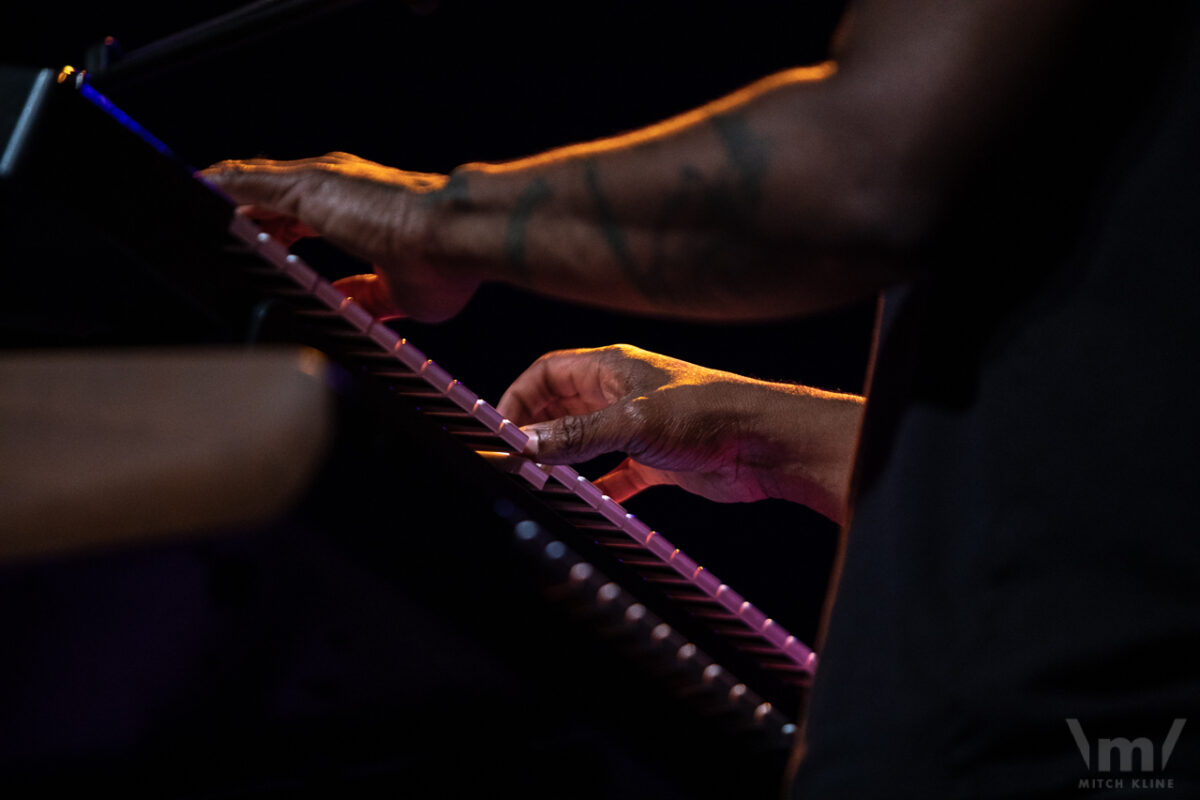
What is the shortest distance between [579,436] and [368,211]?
50 cm

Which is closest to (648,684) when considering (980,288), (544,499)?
(544,499)

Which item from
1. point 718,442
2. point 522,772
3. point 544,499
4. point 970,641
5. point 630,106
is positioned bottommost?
point 522,772

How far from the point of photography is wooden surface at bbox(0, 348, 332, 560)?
43 cm

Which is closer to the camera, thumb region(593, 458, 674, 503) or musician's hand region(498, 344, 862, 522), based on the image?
musician's hand region(498, 344, 862, 522)

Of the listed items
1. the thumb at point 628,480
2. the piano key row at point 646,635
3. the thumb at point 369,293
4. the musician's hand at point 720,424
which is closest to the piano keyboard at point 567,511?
the piano key row at point 646,635

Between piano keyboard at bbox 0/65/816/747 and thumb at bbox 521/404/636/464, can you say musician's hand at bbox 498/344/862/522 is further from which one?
piano keyboard at bbox 0/65/816/747

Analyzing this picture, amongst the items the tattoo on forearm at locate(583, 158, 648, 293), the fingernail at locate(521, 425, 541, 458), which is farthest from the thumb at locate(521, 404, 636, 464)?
the tattoo on forearm at locate(583, 158, 648, 293)

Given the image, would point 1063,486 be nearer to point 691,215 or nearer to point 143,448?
point 691,215

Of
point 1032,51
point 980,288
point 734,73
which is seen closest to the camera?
point 1032,51

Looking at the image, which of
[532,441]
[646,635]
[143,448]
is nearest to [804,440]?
[532,441]

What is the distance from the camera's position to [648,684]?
2.58 ft

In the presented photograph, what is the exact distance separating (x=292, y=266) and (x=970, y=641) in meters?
0.67

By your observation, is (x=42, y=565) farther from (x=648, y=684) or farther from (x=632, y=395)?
(x=632, y=395)

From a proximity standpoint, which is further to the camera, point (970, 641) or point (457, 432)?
point (457, 432)
